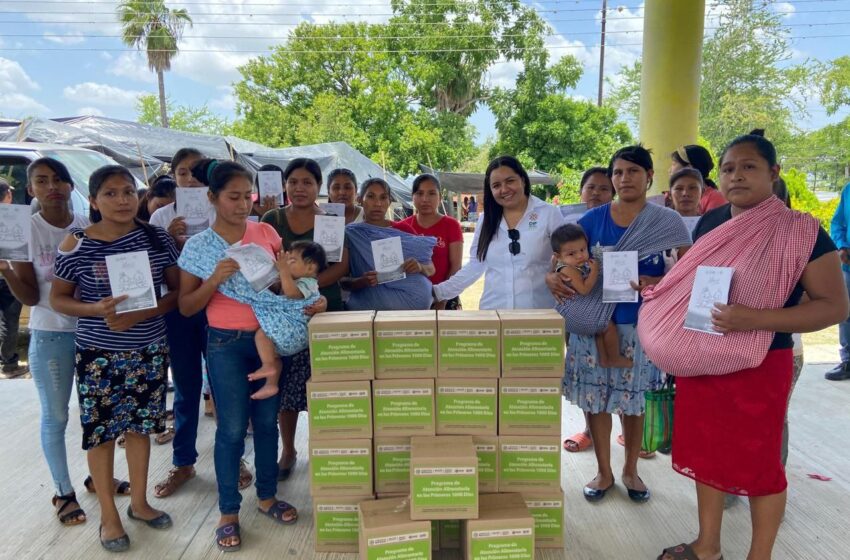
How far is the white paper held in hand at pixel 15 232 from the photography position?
7.94 ft

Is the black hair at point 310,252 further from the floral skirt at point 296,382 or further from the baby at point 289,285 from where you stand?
the floral skirt at point 296,382

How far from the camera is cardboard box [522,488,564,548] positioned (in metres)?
2.41

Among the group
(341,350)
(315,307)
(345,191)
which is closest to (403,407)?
(341,350)

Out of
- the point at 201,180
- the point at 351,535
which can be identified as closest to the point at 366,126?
the point at 201,180

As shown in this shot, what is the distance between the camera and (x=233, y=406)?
245 centimetres

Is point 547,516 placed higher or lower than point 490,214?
lower

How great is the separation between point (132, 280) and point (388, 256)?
1.25m

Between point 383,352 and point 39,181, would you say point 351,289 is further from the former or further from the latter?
point 39,181

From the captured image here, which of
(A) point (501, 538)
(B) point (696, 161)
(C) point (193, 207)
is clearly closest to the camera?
(A) point (501, 538)

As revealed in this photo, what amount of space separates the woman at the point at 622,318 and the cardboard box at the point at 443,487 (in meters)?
0.95

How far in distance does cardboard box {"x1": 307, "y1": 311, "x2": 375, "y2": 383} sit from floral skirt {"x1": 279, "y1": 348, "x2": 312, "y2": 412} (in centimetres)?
60

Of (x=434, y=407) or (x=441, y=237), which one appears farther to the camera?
(x=441, y=237)

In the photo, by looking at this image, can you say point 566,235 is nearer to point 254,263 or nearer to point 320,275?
point 320,275

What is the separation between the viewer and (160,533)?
2605 mm
